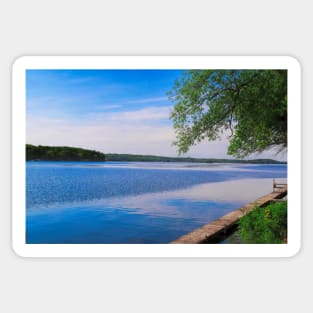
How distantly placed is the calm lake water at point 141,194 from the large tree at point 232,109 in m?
0.27

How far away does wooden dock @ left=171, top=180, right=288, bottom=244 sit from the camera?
358cm

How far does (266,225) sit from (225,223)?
0.39 m

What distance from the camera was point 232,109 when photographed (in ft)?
13.2

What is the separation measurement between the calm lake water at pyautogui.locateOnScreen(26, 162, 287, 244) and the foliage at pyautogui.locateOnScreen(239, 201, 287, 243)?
0.19m

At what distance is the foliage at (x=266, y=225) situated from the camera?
3.51m
